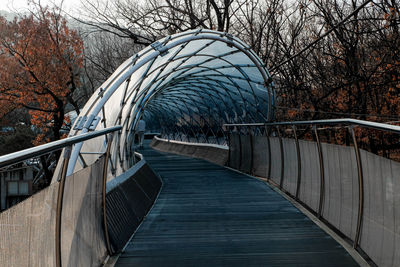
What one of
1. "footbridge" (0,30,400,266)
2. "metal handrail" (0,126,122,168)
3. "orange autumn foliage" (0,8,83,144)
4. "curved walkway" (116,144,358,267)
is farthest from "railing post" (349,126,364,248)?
"orange autumn foliage" (0,8,83,144)

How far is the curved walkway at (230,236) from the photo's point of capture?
5027mm

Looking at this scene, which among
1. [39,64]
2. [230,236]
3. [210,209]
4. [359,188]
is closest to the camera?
[359,188]

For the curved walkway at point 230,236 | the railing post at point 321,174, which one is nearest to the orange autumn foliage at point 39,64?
the curved walkway at point 230,236

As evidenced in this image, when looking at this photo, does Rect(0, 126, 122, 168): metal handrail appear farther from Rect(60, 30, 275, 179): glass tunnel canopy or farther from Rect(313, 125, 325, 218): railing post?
Rect(313, 125, 325, 218): railing post

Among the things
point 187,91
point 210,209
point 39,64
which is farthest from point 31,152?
point 187,91

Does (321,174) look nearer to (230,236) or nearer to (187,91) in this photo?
(230,236)

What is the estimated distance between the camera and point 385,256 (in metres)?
4.24

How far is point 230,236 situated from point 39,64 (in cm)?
2292

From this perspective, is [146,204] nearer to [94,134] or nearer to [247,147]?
[94,134]

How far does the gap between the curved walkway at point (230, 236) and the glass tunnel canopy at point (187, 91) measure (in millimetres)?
1524

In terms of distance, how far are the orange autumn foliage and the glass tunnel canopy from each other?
629cm

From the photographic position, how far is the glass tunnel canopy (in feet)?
31.0

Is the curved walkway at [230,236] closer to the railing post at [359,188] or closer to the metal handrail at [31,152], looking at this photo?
the railing post at [359,188]

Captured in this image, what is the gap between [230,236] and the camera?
244 inches
